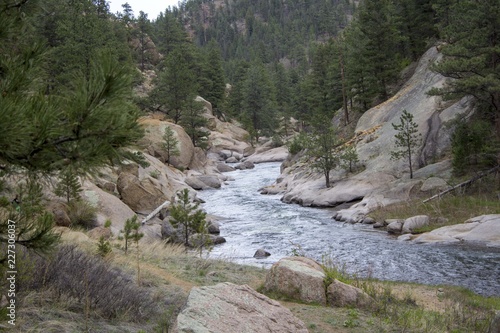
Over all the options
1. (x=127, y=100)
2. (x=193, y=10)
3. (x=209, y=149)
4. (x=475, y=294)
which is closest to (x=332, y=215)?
(x=475, y=294)

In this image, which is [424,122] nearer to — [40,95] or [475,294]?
[475,294]

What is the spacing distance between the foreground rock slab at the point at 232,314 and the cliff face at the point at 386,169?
16.9 metres

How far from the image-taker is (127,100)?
3.17 metres

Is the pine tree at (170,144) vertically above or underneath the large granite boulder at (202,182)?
above

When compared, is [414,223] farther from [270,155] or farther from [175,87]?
[270,155]

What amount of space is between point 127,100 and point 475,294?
11.3m

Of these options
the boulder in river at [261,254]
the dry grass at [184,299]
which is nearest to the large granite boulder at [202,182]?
the boulder in river at [261,254]

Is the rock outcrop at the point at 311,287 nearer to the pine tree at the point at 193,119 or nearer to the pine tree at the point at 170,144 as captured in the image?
the pine tree at the point at 170,144

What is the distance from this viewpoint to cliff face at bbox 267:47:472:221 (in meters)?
23.6

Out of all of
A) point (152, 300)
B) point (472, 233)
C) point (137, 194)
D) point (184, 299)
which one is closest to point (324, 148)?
point (472, 233)

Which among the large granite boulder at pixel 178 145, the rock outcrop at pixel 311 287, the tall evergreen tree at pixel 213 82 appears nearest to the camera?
the rock outcrop at pixel 311 287

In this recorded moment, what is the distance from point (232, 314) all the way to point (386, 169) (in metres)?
22.9

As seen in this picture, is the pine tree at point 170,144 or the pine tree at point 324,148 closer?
the pine tree at point 324,148

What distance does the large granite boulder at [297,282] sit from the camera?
27.6ft
